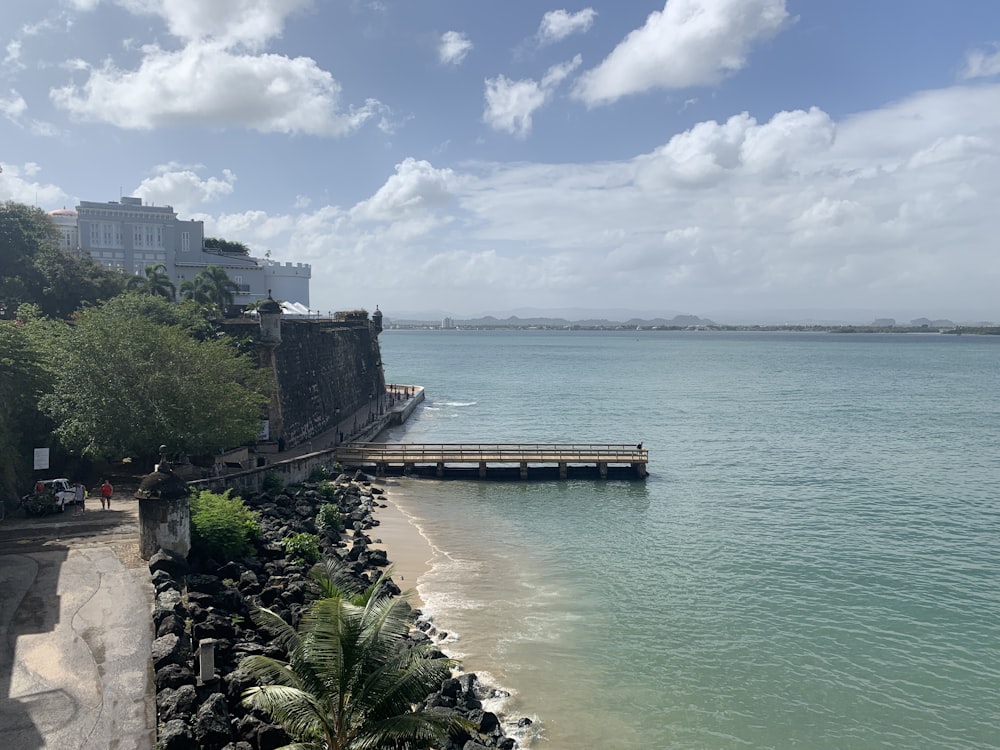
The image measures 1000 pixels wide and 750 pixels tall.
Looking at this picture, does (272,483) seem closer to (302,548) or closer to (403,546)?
(403,546)

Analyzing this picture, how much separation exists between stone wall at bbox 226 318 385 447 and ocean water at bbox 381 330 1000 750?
268 inches

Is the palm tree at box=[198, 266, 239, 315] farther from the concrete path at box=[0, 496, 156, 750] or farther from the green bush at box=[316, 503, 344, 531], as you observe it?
the concrete path at box=[0, 496, 156, 750]

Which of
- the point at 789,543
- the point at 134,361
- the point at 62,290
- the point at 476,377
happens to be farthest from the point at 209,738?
the point at 476,377

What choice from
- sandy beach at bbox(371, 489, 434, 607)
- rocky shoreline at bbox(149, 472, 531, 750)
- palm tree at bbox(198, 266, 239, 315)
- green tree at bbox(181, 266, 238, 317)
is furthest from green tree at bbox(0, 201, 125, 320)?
rocky shoreline at bbox(149, 472, 531, 750)

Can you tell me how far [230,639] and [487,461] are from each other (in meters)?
24.5

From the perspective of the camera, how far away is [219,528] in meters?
20.2

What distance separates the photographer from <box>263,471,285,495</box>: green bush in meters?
29.9

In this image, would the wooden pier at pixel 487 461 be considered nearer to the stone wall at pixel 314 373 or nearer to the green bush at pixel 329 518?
the stone wall at pixel 314 373

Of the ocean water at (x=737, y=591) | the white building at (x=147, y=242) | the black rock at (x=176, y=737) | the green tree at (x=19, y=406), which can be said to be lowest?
the ocean water at (x=737, y=591)

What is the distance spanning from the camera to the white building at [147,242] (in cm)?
8025

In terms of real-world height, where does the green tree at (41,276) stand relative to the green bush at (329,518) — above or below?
above

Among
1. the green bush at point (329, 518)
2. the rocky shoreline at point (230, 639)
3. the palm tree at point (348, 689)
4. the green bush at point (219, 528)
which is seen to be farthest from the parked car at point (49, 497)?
the palm tree at point (348, 689)

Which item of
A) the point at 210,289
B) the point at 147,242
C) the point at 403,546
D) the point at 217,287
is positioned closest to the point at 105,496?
the point at 403,546

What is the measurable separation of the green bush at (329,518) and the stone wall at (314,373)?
11.2 m
